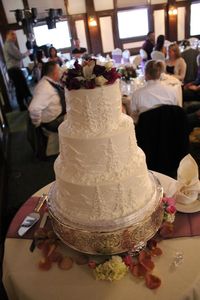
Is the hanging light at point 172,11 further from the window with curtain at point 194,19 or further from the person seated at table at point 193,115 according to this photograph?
the person seated at table at point 193,115

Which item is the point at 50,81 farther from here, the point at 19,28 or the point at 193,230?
the point at 19,28

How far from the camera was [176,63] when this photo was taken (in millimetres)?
4738

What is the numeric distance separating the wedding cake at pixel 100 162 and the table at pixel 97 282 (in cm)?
23

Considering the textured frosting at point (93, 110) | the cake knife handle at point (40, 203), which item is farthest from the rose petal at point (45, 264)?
the textured frosting at point (93, 110)

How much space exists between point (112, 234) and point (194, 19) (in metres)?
11.1

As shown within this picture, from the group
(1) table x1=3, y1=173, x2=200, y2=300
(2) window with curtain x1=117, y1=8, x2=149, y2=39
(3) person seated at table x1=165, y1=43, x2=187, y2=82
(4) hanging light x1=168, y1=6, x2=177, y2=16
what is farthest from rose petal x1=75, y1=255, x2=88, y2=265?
(4) hanging light x1=168, y1=6, x2=177, y2=16

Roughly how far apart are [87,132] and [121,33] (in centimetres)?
1003

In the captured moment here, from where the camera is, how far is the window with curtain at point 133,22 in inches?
395

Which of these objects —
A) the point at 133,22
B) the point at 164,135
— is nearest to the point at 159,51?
the point at 164,135

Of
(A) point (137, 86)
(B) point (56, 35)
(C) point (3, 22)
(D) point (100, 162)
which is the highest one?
(C) point (3, 22)

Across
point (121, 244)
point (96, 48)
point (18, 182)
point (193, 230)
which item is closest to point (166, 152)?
point (193, 230)

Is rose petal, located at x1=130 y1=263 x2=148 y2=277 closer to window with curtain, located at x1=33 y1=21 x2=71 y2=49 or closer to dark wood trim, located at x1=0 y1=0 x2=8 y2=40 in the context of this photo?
dark wood trim, located at x1=0 y1=0 x2=8 y2=40

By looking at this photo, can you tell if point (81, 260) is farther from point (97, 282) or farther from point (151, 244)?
point (151, 244)

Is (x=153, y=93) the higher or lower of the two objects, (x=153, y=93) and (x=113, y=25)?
the lower
